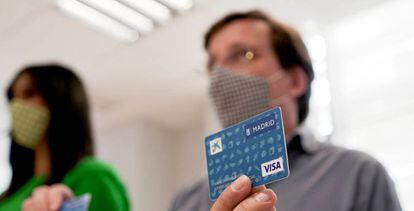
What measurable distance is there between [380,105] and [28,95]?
6.21 ft

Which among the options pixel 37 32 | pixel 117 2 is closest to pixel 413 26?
pixel 117 2

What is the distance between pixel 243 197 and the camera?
565mm

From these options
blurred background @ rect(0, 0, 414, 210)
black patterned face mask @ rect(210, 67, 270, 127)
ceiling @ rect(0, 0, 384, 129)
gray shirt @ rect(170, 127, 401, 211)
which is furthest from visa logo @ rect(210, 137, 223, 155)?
ceiling @ rect(0, 0, 384, 129)

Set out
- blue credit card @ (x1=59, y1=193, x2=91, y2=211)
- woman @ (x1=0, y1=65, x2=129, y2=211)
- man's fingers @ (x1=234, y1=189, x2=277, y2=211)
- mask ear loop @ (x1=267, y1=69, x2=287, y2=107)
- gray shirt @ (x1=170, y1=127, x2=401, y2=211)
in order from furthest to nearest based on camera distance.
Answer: woman @ (x1=0, y1=65, x2=129, y2=211), mask ear loop @ (x1=267, y1=69, x2=287, y2=107), blue credit card @ (x1=59, y1=193, x2=91, y2=211), gray shirt @ (x1=170, y1=127, x2=401, y2=211), man's fingers @ (x1=234, y1=189, x2=277, y2=211)

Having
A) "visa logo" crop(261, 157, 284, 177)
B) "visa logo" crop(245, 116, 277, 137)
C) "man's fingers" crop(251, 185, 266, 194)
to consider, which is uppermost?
"visa logo" crop(245, 116, 277, 137)

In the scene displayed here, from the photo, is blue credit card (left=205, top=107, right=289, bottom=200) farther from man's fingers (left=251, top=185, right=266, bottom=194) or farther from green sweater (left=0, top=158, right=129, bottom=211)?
green sweater (left=0, top=158, right=129, bottom=211)

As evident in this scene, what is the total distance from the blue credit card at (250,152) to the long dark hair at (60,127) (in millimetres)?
873

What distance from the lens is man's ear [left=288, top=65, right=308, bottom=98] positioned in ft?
3.94

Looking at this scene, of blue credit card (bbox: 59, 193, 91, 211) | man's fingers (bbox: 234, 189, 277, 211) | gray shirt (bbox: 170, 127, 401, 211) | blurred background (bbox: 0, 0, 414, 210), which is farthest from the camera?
blurred background (bbox: 0, 0, 414, 210)

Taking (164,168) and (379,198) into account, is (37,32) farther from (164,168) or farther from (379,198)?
(379,198)

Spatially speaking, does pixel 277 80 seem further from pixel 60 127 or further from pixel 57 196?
pixel 60 127

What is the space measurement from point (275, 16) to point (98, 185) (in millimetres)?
1668

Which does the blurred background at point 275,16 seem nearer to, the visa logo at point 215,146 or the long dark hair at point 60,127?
the long dark hair at point 60,127

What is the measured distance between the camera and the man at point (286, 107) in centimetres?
83
